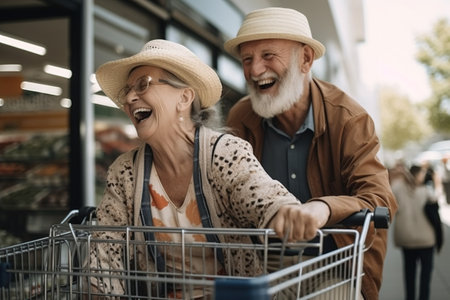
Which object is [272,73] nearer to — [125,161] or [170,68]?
[170,68]

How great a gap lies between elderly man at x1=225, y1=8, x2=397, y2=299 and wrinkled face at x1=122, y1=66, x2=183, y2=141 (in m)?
0.63

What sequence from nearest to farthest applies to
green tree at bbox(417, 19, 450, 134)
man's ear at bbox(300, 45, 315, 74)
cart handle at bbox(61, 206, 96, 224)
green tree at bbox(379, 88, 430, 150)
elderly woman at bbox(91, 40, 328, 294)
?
elderly woman at bbox(91, 40, 328, 294), cart handle at bbox(61, 206, 96, 224), man's ear at bbox(300, 45, 315, 74), green tree at bbox(417, 19, 450, 134), green tree at bbox(379, 88, 430, 150)

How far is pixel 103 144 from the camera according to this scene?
8.42 m

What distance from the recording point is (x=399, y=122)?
6788cm

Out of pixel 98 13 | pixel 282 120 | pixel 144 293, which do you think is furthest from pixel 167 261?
pixel 98 13

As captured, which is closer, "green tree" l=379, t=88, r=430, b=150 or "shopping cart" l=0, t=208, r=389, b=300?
"shopping cart" l=0, t=208, r=389, b=300

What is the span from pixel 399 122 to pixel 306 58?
68217 millimetres

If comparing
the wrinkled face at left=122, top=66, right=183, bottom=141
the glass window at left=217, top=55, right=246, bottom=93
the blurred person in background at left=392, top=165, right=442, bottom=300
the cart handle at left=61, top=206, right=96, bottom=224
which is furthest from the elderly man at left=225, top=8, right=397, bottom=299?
the glass window at left=217, top=55, right=246, bottom=93

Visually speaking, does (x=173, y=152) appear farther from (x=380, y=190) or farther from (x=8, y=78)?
(x=8, y=78)

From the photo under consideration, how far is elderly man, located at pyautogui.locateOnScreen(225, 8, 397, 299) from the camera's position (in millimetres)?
2422

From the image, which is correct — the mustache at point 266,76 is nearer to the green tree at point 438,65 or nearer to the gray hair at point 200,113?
the gray hair at point 200,113

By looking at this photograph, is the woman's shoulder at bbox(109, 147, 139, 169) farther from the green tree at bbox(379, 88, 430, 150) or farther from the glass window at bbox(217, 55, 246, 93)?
the green tree at bbox(379, 88, 430, 150)

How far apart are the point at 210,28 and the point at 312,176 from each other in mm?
6196

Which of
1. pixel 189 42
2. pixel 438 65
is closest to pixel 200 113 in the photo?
pixel 189 42
